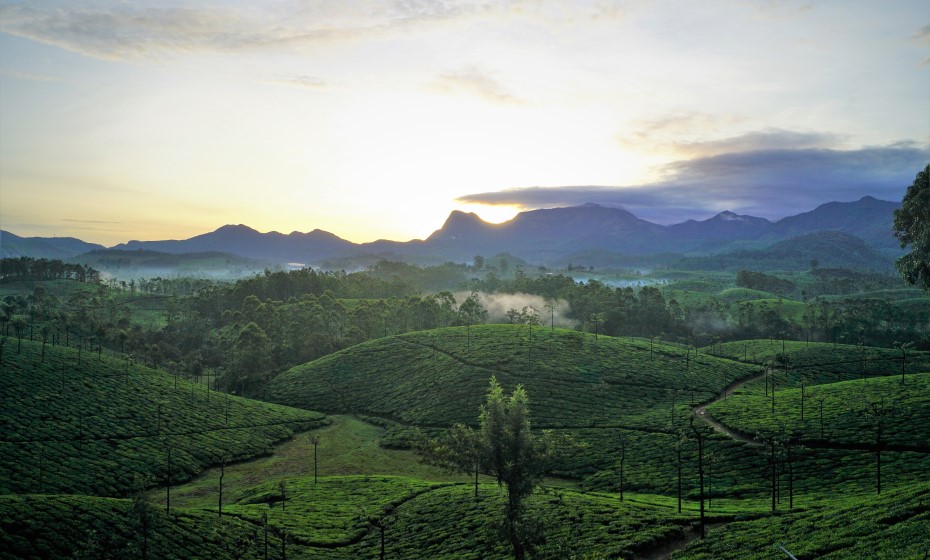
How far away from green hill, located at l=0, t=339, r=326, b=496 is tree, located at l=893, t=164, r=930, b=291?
304 ft

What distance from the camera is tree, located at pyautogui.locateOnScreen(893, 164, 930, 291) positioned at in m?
59.0

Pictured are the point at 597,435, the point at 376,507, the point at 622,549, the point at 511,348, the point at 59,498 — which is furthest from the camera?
the point at 511,348

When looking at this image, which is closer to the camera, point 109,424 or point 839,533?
point 839,533

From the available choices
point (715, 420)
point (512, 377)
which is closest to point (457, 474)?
point (512, 377)

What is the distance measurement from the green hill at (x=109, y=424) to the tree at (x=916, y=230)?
9259 centimetres

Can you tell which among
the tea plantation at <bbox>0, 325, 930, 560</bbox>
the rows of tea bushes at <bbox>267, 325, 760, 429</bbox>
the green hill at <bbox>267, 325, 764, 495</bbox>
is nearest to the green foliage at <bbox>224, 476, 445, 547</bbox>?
the tea plantation at <bbox>0, 325, 930, 560</bbox>

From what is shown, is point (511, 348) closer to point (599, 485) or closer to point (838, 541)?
point (599, 485)

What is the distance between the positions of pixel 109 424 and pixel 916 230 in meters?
123

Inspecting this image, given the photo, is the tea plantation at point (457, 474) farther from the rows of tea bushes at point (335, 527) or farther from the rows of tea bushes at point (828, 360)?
the rows of tea bushes at point (828, 360)

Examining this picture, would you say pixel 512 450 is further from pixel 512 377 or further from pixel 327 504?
pixel 512 377

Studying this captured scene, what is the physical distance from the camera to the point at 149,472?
93.1 m

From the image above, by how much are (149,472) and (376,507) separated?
132 feet

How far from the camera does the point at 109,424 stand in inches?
4186

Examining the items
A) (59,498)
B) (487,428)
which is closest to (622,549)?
(487,428)
